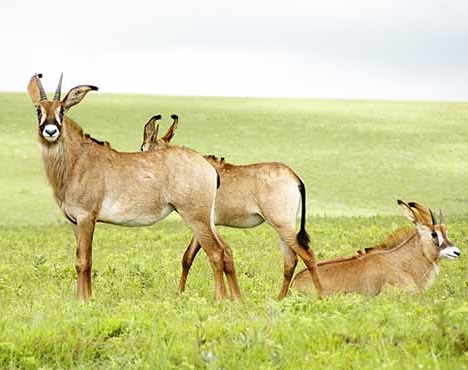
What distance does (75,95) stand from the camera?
506 inches

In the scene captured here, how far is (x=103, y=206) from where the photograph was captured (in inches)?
505

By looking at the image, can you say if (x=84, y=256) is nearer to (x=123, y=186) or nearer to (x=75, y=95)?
(x=123, y=186)

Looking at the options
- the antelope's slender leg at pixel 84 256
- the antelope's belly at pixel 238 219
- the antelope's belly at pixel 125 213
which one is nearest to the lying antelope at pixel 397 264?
the antelope's belly at pixel 238 219

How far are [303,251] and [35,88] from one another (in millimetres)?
4322

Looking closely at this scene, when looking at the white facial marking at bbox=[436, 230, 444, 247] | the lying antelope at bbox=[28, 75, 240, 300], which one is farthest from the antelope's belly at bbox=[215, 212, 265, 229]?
the white facial marking at bbox=[436, 230, 444, 247]

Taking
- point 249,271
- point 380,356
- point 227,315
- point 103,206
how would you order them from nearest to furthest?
1. point 380,356
2. point 227,315
3. point 103,206
4. point 249,271

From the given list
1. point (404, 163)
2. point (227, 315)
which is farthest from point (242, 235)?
point (404, 163)

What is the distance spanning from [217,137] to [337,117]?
10.7m

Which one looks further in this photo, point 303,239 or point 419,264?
point 419,264

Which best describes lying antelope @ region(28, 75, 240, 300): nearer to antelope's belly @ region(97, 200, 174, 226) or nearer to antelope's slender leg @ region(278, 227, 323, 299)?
antelope's belly @ region(97, 200, 174, 226)

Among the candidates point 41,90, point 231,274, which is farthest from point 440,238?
Answer: point 41,90

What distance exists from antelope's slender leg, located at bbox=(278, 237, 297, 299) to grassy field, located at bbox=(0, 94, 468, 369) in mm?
382

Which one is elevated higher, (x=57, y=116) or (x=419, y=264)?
(x=57, y=116)

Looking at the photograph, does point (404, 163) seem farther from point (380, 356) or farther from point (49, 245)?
point (380, 356)
